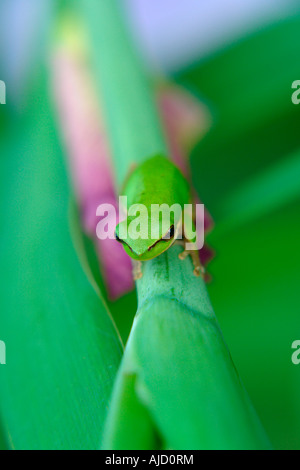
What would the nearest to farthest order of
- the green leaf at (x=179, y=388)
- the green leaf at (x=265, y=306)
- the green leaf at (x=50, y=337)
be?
the green leaf at (x=179, y=388)
the green leaf at (x=50, y=337)
the green leaf at (x=265, y=306)

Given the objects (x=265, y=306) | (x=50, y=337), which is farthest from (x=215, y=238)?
(x=50, y=337)

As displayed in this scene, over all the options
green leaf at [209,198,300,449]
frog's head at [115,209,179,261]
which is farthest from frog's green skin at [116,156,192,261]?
green leaf at [209,198,300,449]

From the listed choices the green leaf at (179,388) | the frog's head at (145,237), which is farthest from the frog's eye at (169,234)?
the green leaf at (179,388)

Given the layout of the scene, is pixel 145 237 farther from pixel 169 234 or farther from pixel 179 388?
pixel 179 388

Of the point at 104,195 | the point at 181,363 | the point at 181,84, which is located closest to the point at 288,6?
the point at 181,84

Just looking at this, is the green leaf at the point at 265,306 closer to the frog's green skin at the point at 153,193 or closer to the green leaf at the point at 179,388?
the frog's green skin at the point at 153,193

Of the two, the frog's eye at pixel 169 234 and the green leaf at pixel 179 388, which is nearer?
the green leaf at pixel 179 388
